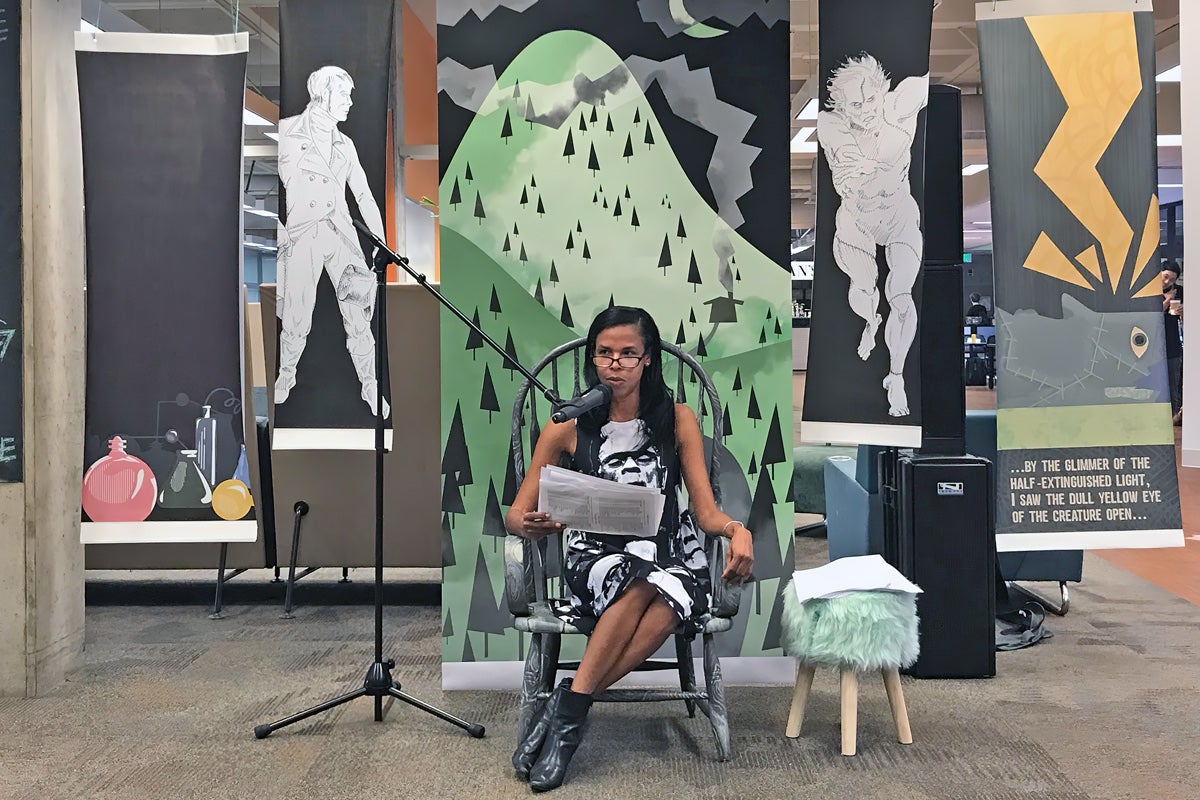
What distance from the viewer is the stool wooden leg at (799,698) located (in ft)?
10.0

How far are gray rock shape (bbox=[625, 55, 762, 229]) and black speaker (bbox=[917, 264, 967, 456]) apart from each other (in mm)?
732

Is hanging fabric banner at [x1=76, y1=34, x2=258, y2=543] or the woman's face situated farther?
hanging fabric banner at [x1=76, y1=34, x2=258, y2=543]

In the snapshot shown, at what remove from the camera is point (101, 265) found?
3.40 m

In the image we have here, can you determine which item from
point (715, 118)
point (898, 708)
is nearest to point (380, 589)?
point (898, 708)

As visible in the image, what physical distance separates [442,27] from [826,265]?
1401mm

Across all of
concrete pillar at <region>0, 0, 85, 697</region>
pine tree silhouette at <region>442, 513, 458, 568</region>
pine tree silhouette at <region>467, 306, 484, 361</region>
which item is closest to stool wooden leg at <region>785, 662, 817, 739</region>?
pine tree silhouette at <region>442, 513, 458, 568</region>

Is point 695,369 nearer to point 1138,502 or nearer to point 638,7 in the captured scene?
point 638,7

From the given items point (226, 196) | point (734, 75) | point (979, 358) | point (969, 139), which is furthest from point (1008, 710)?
point (979, 358)

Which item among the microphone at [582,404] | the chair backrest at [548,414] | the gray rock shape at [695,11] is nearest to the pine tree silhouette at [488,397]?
the chair backrest at [548,414]

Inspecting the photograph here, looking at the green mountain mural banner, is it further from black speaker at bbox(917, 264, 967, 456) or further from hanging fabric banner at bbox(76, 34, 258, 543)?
hanging fabric banner at bbox(76, 34, 258, 543)

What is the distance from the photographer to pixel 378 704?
321 cm

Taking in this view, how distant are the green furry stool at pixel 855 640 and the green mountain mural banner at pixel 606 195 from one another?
668 millimetres

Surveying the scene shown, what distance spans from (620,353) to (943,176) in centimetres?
142

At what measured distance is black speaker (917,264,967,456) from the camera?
3658mm
